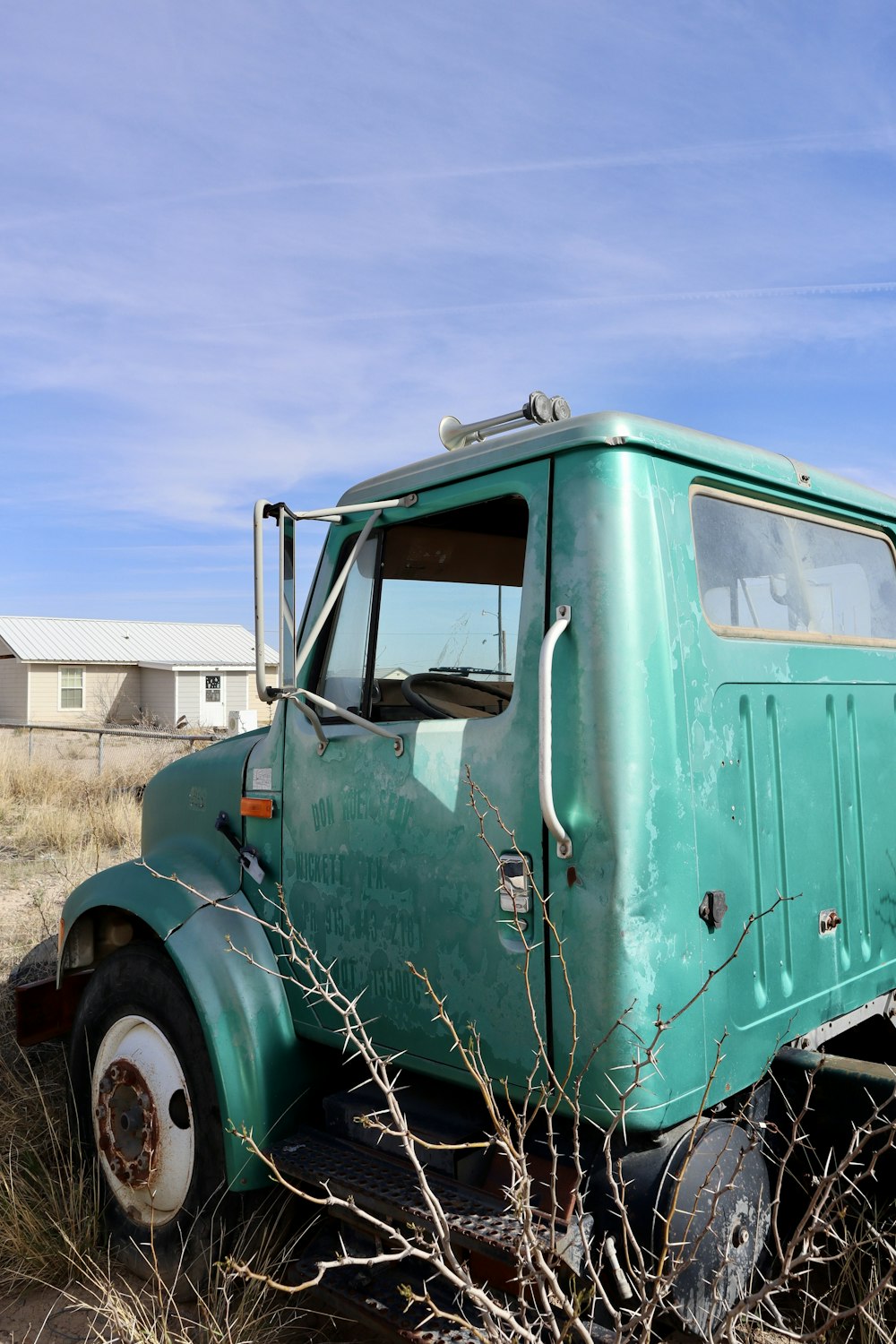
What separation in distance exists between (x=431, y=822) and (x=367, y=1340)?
1546 mm

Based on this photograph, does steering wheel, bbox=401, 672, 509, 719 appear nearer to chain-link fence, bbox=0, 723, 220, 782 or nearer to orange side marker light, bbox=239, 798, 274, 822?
orange side marker light, bbox=239, 798, 274, 822

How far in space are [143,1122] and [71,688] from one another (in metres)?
33.2

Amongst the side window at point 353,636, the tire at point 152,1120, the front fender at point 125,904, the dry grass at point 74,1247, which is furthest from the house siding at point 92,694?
the side window at point 353,636

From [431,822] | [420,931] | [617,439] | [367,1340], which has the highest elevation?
[617,439]

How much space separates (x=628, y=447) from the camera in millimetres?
2561

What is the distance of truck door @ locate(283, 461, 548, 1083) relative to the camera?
2.64 meters

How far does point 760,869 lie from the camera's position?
9.02ft

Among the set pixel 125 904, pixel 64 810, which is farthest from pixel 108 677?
pixel 125 904

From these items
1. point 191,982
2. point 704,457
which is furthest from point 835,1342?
point 704,457

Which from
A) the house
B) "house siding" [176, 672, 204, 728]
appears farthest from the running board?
"house siding" [176, 672, 204, 728]

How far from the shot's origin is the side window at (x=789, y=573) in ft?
9.27

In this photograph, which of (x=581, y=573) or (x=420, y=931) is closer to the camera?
(x=581, y=573)

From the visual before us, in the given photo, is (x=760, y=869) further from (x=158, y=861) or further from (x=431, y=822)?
(x=158, y=861)

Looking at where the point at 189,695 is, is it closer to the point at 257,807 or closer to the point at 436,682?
the point at 257,807
